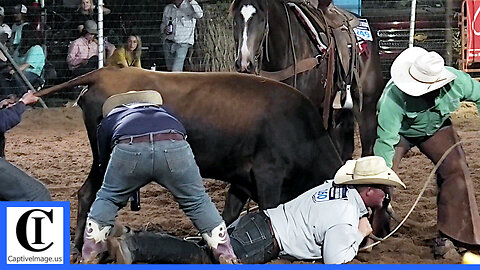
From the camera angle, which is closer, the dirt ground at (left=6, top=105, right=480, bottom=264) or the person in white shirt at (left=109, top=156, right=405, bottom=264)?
the person in white shirt at (left=109, top=156, right=405, bottom=264)

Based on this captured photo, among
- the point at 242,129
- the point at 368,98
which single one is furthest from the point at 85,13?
the point at 242,129

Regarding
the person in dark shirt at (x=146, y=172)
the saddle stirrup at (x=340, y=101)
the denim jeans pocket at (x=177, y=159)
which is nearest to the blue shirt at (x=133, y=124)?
the person in dark shirt at (x=146, y=172)

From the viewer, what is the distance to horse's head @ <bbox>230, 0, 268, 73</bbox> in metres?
7.26

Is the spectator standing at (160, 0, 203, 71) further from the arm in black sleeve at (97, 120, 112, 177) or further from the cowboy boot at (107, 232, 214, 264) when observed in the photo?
the cowboy boot at (107, 232, 214, 264)

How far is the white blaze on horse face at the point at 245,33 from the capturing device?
724cm

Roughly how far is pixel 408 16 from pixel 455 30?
1.05 meters

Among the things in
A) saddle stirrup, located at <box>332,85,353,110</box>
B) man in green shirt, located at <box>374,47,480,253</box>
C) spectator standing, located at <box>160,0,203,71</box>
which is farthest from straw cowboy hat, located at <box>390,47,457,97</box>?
spectator standing, located at <box>160,0,203,71</box>

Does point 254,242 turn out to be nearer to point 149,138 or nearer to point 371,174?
point 371,174

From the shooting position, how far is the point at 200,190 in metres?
4.55

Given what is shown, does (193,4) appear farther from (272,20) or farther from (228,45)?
(272,20)

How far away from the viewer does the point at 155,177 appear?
14.7 ft

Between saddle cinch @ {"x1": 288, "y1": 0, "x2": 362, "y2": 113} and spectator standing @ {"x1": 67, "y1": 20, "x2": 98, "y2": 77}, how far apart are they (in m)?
5.03

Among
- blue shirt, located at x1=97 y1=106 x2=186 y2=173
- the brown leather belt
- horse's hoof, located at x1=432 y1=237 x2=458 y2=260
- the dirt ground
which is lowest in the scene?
the dirt ground

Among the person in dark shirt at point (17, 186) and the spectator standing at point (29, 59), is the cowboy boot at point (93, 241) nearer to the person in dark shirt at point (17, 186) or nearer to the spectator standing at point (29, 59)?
the person in dark shirt at point (17, 186)
